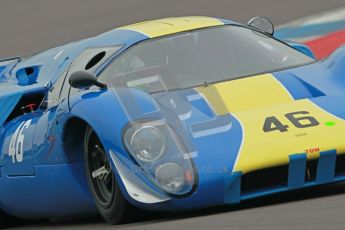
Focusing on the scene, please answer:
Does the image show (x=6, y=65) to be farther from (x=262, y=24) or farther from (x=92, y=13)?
(x=92, y=13)

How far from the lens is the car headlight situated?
527 centimetres

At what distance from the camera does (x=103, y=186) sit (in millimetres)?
5641

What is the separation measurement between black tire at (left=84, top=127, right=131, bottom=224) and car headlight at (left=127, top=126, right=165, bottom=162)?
224 millimetres

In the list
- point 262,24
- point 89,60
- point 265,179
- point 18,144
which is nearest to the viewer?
point 265,179

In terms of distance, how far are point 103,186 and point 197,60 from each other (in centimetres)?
114

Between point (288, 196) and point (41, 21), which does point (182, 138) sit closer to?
point (288, 196)

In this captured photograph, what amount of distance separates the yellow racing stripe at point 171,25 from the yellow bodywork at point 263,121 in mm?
887


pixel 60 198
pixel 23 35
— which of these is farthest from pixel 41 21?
pixel 60 198

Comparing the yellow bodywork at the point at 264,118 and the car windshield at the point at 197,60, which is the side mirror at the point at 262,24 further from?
the yellow bodywork at the point at 264,118

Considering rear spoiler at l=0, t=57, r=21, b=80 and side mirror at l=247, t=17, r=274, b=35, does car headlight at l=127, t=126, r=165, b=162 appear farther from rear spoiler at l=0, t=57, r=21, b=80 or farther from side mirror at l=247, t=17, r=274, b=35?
rear spoiler at l=0, t=57, r=21, b=80

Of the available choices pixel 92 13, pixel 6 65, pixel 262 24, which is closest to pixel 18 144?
pixel 6 65

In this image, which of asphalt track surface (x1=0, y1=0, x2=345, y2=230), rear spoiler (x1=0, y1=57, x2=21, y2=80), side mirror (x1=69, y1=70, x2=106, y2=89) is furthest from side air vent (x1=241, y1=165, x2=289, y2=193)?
asphalt track surface (x1=0, y1=0, x2=345, y2=230)

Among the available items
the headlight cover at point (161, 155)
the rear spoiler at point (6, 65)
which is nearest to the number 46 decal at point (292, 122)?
the headlight cover at point (161, 155)

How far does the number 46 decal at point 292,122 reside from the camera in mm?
5320
